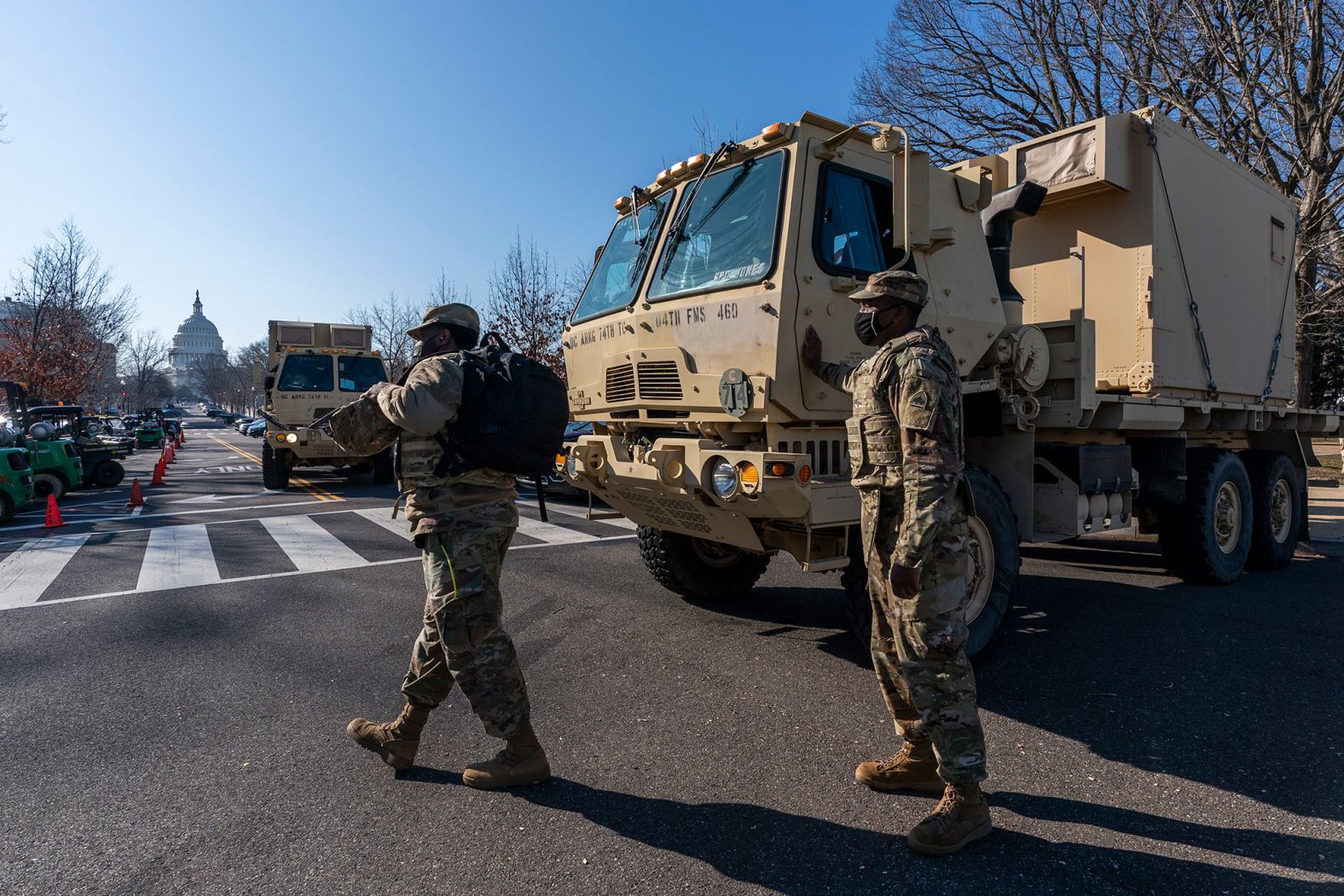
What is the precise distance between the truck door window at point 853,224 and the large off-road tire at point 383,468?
42.5 feet

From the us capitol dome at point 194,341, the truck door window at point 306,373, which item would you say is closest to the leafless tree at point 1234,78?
the truck door window at point 306,373

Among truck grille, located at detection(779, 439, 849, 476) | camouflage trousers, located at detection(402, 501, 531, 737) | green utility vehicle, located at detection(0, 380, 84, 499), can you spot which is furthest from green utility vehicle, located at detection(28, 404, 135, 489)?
truck grille, located at detection(779, 439, 849, 476)

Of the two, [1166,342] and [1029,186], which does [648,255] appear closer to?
[1029,186]

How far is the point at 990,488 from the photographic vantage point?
4648mm

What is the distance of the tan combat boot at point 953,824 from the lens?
9.10ft

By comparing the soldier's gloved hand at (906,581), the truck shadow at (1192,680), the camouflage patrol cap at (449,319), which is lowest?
the truck shadow at (1192,680)

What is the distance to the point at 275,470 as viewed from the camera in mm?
15562

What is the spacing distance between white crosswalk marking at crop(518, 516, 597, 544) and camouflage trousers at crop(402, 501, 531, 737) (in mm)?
5670

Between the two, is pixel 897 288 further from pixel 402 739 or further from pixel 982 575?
pixel 402 739

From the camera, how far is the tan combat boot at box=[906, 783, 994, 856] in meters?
2.77

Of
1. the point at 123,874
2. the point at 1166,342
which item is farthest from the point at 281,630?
the point at 1166,342

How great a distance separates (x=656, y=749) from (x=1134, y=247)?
524cm

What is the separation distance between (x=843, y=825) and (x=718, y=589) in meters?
3.26

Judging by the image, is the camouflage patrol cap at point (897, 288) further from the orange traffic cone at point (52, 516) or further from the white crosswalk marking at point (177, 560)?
the orange traffic cone at point (52, 516)
